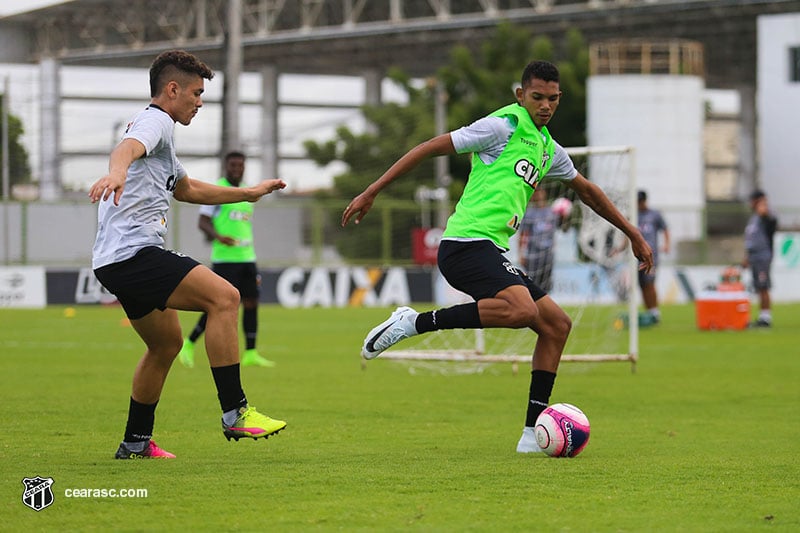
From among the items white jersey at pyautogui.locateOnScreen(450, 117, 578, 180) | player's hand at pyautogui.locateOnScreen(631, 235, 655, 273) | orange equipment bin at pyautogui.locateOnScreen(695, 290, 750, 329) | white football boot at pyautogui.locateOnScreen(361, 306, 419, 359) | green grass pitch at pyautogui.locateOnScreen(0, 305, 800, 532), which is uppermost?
→ white jersey at pyautogui.locateOnScreen(450, 117, 578, 180)

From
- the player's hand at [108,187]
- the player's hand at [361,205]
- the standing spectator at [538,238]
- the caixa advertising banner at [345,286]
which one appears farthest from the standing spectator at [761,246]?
the player's hand at [108,187]

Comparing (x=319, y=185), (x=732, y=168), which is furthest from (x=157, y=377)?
(x=732, y=168)

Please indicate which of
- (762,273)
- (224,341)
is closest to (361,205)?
(224,341)

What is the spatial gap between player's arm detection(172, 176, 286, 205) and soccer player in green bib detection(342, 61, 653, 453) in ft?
1.71

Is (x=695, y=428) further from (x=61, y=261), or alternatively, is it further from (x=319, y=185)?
(x=319, y=185)

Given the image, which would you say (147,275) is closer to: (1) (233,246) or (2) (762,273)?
(1) (233,246)

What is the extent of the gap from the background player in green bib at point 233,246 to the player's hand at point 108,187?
833 centimetres

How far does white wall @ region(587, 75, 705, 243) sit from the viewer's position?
1735 inches

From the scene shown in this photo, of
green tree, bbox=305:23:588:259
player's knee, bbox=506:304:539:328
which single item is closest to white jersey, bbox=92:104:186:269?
player's knee, bbox=506:304:539:328

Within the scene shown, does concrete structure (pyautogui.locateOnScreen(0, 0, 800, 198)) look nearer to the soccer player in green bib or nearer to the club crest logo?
the soccer player in green bib

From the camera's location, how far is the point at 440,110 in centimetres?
4350

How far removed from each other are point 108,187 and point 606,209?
3.50 meters

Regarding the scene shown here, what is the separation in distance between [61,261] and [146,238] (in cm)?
2550

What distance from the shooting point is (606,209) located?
8547 millimetres
